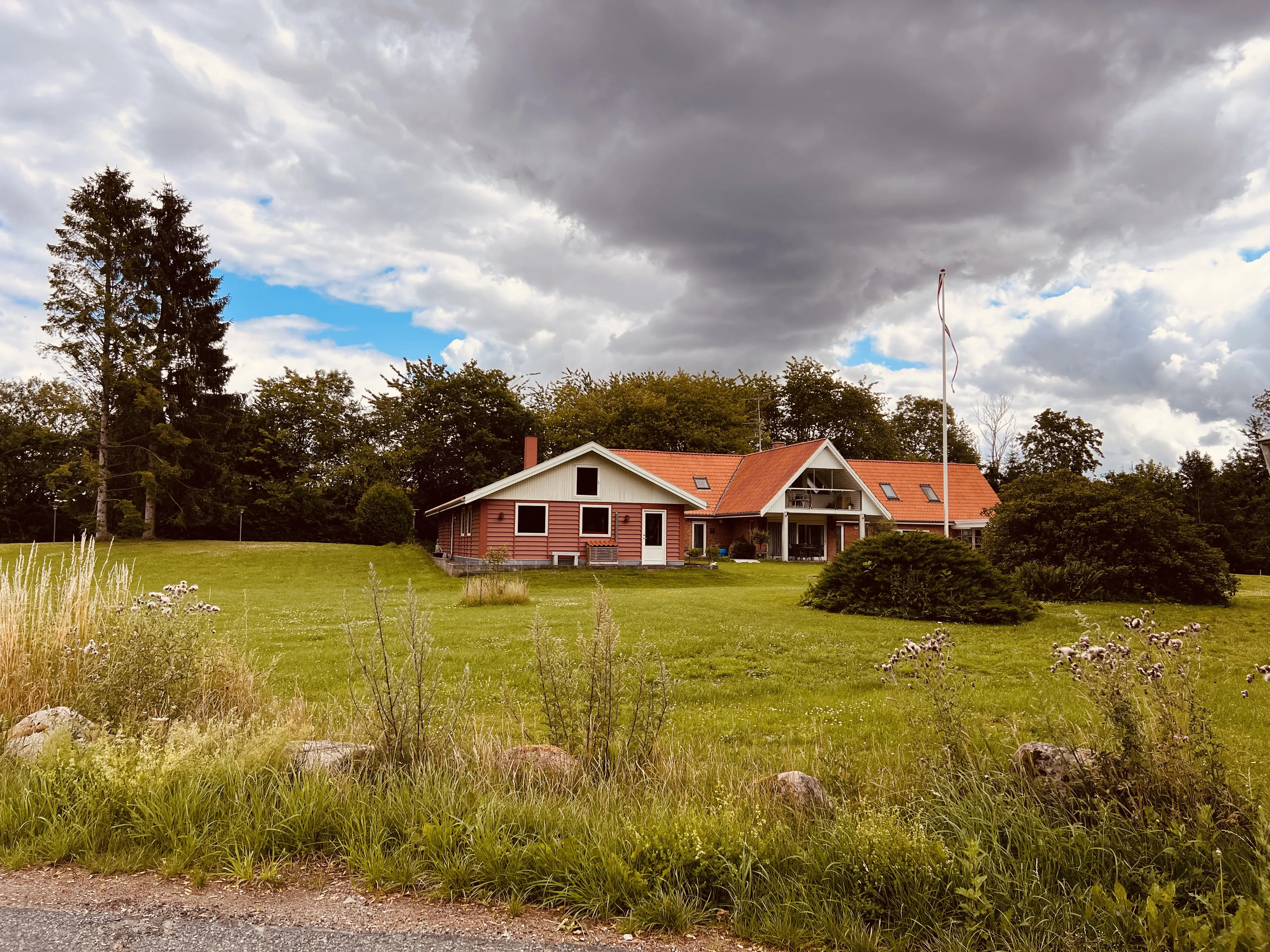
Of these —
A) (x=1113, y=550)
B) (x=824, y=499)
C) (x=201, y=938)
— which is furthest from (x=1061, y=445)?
(x=201, y=938)

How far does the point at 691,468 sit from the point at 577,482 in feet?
41.7

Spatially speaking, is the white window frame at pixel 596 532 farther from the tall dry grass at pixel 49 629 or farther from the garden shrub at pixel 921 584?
the tall dry grass at pixel 49 629

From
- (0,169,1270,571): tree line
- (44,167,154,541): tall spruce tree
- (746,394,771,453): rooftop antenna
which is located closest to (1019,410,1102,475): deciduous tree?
(0,169,1270,571): tree line

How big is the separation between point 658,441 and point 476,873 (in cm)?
4897

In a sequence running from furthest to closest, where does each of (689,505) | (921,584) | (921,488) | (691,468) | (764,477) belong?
(691,468), (921,488), (764,477), (689,505), (921,584)

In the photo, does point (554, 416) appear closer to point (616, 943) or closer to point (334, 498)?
point (334, 498)

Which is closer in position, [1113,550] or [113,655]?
[113,655]

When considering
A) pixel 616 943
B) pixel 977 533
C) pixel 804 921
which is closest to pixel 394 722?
pixel 616 943

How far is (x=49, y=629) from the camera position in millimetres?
6453

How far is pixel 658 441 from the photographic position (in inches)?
2060

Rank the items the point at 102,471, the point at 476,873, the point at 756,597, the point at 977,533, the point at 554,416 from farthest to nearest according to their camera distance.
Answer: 1. the point at 554,416
2. the point at 977,533
3. the point at 102,471
4. the point at 756,597
5. the point at 476,873

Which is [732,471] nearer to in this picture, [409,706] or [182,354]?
[182,354]

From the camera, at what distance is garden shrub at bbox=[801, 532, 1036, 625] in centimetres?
1410

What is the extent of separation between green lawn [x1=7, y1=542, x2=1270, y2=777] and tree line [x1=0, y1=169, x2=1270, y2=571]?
19.9 m
